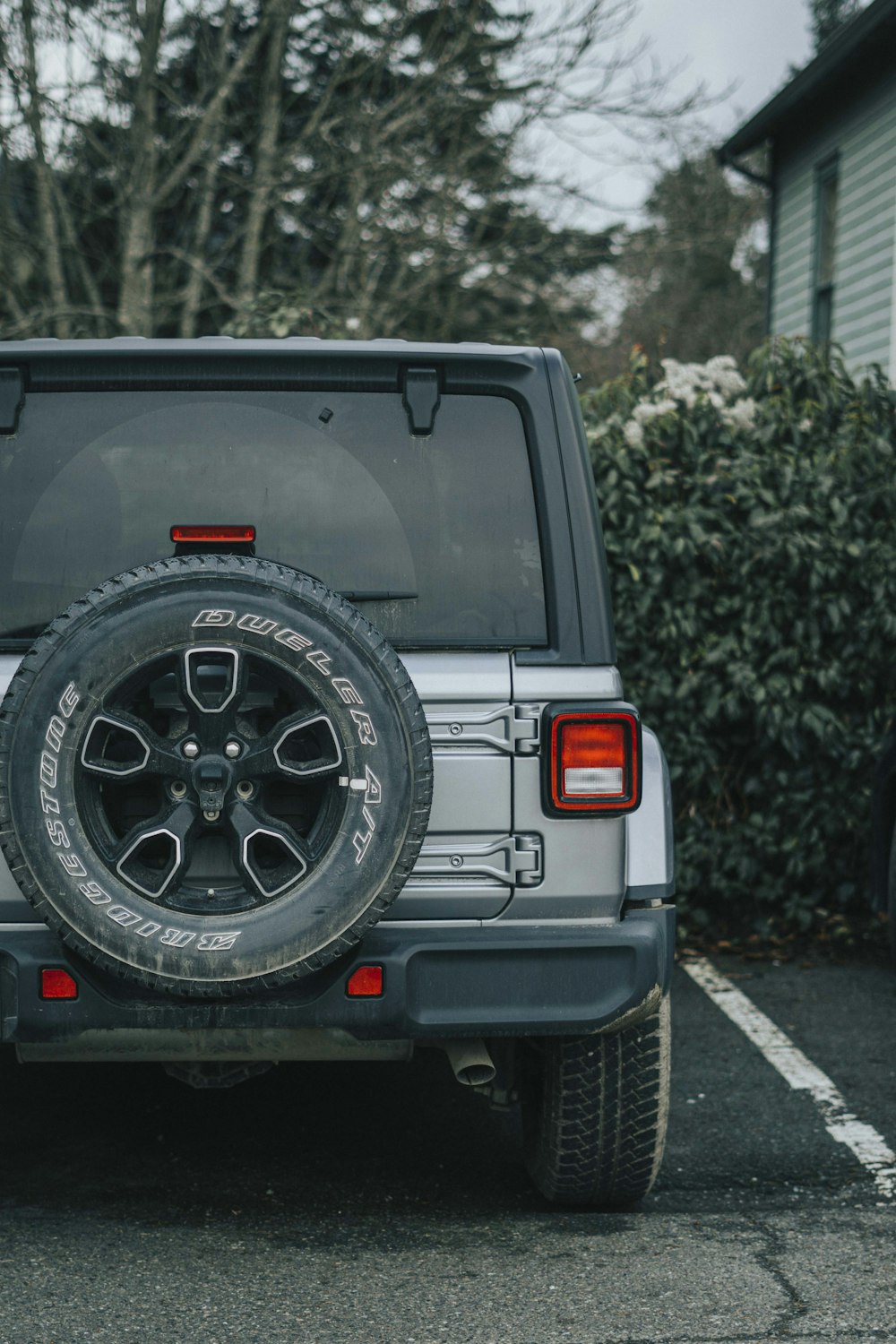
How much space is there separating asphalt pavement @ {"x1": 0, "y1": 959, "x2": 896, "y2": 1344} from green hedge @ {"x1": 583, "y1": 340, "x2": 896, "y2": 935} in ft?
5.49

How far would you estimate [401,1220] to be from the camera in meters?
3.43

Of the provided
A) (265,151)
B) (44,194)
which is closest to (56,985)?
(44,194)

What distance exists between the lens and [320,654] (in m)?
2.80

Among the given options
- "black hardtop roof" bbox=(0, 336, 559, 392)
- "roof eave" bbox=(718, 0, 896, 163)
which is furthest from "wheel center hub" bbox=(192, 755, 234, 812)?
"roof eave" bbox=(718, 0, 896, 163)

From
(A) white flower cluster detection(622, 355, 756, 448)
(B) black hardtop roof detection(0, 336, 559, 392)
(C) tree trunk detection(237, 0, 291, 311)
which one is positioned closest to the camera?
(B) black hardtop roof detection(0, 336, 559, 392)

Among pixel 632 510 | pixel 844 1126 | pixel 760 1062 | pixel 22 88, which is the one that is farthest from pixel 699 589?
pixel 22 88

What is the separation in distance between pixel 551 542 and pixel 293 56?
13.2 metres

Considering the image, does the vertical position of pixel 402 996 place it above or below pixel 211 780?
below

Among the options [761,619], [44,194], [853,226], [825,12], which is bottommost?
[761,619]

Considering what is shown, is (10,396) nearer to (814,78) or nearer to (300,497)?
(300,497)

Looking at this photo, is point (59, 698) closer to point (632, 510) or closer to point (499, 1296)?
point (499, 1296)

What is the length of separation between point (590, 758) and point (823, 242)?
1316cm

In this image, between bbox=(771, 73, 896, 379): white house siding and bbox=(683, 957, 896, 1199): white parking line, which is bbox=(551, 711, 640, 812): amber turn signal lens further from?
bbox=(771, 73, 896, 379): white house siding

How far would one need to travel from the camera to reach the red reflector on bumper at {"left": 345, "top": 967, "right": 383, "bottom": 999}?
297 cm
